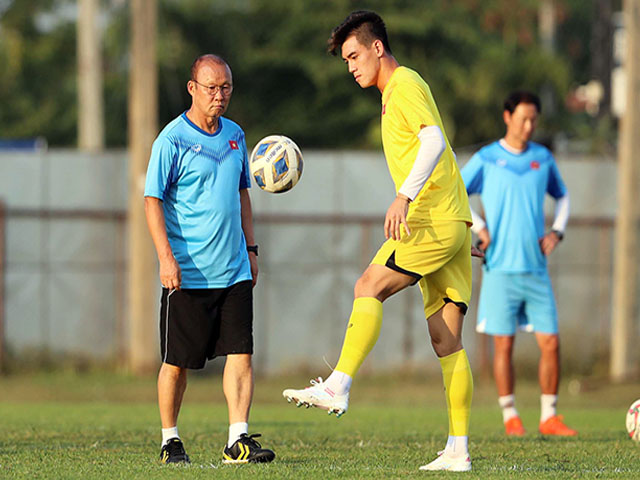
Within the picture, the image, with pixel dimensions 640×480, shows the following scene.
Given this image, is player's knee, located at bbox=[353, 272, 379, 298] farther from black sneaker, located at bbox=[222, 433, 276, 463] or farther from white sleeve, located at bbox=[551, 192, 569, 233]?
white sleeve, located at bbox=[551, 192, 569, 233]

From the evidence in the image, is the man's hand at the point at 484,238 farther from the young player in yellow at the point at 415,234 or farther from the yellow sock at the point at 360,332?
the yellow sock at the point at 360,332

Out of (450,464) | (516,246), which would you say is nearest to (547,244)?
(516,246)

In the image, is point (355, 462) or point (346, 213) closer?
point (355, 462)

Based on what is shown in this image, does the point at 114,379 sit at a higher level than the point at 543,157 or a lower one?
lower

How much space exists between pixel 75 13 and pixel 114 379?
22.1m

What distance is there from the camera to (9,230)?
58.9ft

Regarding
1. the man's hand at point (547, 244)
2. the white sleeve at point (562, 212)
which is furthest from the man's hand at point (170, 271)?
the white sleeve at point (562, 212)

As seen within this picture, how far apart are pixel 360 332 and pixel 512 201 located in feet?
12.6

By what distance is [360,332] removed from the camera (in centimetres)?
674

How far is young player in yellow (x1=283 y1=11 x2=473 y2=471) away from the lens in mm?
6742

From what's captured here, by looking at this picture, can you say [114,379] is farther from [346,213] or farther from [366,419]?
[366,419]

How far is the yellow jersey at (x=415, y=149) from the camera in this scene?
6.86 m

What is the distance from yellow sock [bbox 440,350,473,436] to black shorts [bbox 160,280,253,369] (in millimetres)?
1209

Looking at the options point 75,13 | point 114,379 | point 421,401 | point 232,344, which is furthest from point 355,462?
point 75,13
